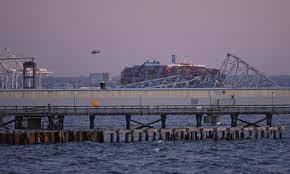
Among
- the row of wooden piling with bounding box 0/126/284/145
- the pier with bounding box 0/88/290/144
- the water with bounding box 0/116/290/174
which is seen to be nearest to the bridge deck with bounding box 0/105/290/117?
the pier with bounding box 0/88/290/144

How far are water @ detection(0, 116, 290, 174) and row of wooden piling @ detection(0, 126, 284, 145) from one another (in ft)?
5.74

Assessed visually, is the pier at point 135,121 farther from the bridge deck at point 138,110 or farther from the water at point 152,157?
the water at point 152,157

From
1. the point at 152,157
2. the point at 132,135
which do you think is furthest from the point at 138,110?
the point at 152,157

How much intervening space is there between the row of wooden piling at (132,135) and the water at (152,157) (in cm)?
175

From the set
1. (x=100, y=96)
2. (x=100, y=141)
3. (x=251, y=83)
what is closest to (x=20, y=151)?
(x=100, y=141)

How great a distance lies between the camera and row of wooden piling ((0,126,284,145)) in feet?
270

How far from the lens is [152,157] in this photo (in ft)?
230

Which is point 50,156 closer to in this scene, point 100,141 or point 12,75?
point 100,141

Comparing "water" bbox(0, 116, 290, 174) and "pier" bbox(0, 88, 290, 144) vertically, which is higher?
"pier" bbox(0, 88, 290, 144)

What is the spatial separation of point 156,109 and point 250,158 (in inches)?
996

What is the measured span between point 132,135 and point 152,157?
1455 cm

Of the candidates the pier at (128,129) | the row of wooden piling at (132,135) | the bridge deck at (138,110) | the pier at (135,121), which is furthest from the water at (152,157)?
the bridge deck at (138,110)

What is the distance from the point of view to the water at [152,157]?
205 feet

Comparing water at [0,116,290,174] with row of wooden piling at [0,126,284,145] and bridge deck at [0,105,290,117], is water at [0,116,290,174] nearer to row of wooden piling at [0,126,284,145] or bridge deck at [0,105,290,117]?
row of wooden piling at [0,126,284,145]
